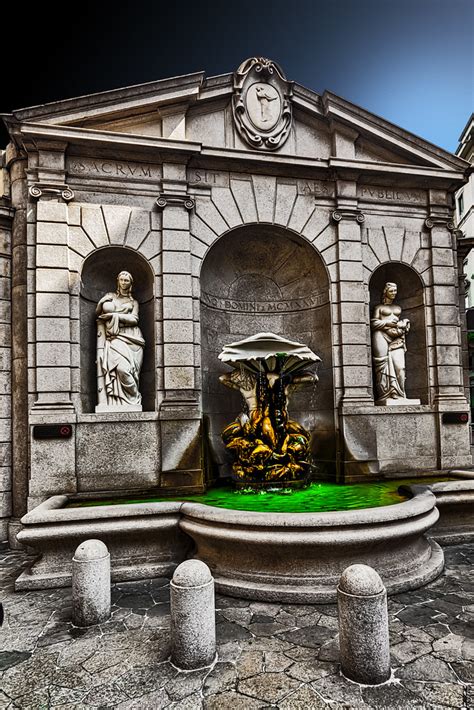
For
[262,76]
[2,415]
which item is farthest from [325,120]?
[2,415]

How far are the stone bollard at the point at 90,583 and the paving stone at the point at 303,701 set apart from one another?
8.05 ft

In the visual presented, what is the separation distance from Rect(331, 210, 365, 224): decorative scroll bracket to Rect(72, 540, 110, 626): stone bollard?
27.9 feet

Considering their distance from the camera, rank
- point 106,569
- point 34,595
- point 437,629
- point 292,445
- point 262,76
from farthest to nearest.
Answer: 1. point 262,76
2. point 292,445
3. point 34,595
4. point 106,569
5. point 437,629

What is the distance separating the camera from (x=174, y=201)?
9.88 meters

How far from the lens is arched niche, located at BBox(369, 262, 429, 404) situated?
11367 millimetres

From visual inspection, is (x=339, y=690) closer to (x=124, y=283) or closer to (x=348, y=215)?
(x=124, y=283)

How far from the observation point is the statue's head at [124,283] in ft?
31.6

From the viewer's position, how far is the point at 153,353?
32.5ft

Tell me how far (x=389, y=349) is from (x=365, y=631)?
7.91 meters

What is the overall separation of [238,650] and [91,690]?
1412 mm

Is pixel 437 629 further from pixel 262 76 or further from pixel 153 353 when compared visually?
pixel 262 76

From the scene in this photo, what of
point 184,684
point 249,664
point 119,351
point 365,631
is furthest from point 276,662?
point 119,351

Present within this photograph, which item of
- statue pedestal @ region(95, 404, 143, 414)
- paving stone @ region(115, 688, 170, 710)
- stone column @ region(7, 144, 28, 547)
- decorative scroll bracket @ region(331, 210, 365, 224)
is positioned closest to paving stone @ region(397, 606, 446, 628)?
paving stone @ region(115, 688, 170, 710)

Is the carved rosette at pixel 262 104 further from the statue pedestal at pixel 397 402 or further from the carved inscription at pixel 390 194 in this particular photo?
the statue pedestal at pixel 397 402
